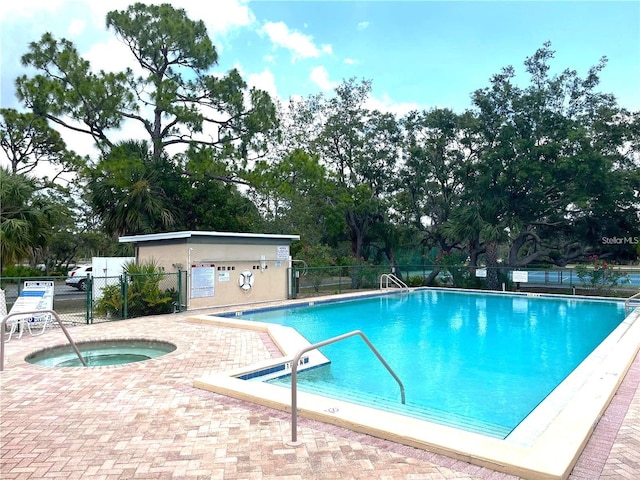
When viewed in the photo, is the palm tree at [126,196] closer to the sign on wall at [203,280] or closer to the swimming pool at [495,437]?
the sign on wall at [203,280]

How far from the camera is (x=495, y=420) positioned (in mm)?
5262

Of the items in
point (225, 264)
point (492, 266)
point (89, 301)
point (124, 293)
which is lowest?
point (89, 301)

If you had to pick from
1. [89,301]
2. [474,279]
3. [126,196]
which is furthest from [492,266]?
[89,301]

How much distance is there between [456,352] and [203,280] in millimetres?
7499

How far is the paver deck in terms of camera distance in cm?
322

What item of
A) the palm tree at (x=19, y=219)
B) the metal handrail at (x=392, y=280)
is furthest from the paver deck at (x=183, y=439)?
the metal handrail at (x=392, y=280)

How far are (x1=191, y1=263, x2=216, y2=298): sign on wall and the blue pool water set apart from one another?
1.54m

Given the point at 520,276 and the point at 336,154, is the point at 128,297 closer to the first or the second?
the point at 520,276

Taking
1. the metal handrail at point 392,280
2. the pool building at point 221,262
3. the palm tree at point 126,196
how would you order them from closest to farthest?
the pool building at point 221,262 < the palm tree at point 126,196 < the metal handrail at point 392,280

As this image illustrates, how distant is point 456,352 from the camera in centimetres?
884

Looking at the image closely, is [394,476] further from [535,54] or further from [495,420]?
[535,54]

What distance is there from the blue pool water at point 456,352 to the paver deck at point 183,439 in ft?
4.74

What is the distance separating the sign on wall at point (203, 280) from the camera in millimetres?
12881

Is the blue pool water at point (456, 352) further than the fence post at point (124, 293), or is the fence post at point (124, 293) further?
the fence post at point (124, 293)
